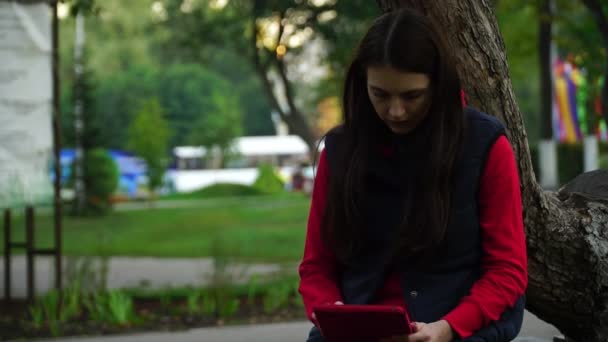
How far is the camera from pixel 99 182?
25.5 metres

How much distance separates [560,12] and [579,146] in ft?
25.9

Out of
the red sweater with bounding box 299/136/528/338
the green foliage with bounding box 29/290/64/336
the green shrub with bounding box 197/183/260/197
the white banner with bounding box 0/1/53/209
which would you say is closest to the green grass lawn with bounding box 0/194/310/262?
Result: the green foliage with bounding box 29/290/64/336

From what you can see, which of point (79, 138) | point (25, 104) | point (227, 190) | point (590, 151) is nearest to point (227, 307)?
point (25, 104)

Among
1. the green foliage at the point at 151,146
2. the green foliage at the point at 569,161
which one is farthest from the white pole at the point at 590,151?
the green foliage at the point at 151,146

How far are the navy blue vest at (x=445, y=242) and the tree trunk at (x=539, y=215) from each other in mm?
1045

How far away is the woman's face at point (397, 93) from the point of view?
9.39 feet

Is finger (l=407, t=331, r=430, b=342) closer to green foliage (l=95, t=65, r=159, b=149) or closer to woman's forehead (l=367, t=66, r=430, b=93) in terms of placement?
woman's forehead (l=367, t=66, r=430, b=93)

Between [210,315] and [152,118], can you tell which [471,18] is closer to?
[210,315]

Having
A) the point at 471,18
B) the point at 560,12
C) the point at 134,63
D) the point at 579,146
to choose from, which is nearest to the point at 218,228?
the point at 560,12

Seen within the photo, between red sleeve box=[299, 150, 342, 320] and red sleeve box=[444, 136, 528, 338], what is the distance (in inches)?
16.8

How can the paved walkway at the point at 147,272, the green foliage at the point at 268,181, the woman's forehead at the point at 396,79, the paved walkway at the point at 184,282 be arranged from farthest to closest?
the green foliage at the point at 268,181, the paved walkway at the point at 147,272, the paved walkway at the point at 184,282, the woman's forehead at the point at 396,79

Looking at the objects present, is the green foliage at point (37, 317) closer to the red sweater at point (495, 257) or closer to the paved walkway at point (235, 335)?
the paved walkway at point (235, 335)

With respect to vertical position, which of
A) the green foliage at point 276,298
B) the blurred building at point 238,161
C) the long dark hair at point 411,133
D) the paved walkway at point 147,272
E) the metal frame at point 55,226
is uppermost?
the long dark hair at point 411,133

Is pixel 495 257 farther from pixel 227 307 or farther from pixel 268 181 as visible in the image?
pixel 268 181
